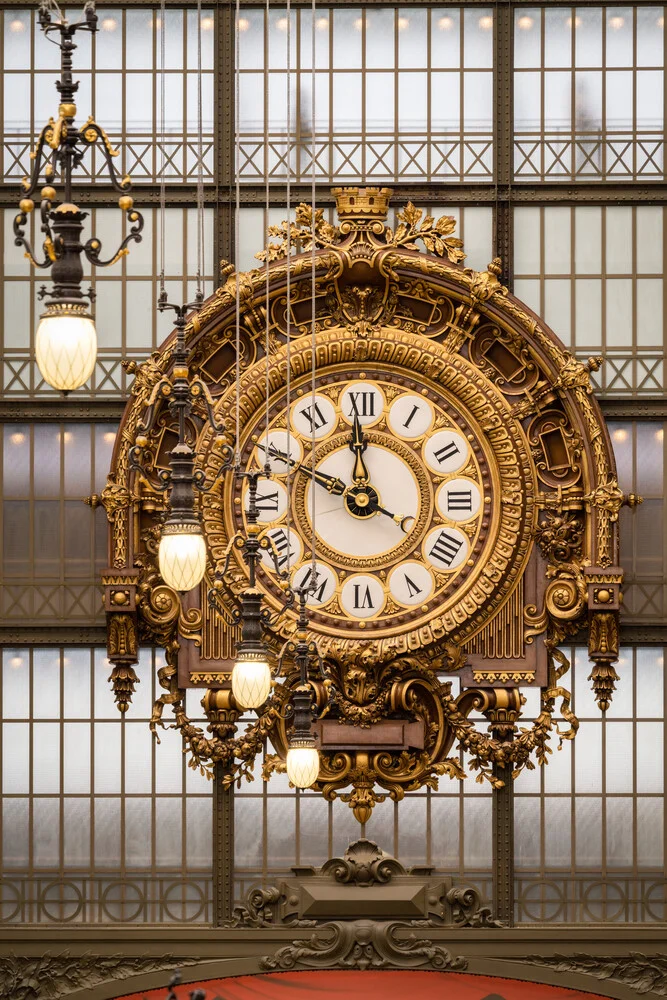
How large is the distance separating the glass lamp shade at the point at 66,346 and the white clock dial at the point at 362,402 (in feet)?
24.6

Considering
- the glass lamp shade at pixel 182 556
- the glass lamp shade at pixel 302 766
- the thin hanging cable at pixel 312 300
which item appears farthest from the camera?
the thin hanging cable at pixel 312 300

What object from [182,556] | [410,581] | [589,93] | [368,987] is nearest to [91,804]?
[368,987]

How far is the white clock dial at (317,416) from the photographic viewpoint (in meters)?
17.9

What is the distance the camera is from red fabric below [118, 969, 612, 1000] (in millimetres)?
16844

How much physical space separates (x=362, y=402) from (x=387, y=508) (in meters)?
0.87

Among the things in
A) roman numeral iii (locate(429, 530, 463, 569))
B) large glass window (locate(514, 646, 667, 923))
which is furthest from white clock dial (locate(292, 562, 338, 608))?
large glass window (locate(514, 646, 667, 923))

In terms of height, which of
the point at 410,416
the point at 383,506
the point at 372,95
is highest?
the point at 372,95

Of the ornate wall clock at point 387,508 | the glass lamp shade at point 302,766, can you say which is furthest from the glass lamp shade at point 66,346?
the ornate wall clock at point 387,508

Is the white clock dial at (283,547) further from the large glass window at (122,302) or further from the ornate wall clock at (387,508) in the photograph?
the large glass window at (122,302)

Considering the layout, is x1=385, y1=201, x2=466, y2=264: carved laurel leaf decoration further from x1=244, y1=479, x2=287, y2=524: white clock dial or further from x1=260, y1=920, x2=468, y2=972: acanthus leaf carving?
x1=260, y1=920, x2=468, y2=972: acanthus leaf carving

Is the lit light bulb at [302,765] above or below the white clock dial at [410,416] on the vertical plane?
below

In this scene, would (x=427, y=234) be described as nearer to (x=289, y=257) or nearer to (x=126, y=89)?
(x=289, y=257)

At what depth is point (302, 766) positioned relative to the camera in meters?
15.7

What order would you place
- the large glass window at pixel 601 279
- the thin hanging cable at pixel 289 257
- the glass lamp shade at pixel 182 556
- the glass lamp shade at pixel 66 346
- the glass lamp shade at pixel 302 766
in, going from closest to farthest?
the glass lamp shade at pixel 66 346
the glass lamp shade at pixel 182 556
the glass lamp shade at pixel 302 766
the thin hanging cable at pixel 289 257
the large glass window at pixel 601 279
